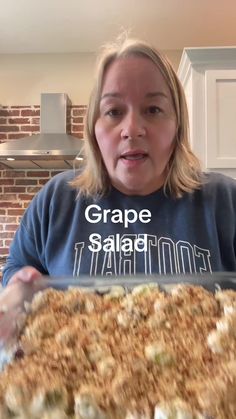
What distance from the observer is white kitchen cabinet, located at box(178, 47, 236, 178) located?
2.50m

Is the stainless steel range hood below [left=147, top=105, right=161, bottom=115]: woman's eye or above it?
above

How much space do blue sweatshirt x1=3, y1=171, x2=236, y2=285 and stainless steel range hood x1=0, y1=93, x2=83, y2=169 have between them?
197 centimetres

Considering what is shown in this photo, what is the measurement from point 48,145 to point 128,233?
7.65 ft

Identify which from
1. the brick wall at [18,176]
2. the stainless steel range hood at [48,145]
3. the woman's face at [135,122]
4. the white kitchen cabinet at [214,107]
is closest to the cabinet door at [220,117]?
the white kitchen cabinet at [214,107]

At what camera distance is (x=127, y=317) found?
1.74ft

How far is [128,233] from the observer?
1.03 m

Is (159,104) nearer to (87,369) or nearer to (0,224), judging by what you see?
(87,369)

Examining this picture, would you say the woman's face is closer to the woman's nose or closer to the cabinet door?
the woman's nose

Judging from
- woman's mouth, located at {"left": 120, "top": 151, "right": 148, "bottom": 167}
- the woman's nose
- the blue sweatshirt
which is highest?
the woman's nose

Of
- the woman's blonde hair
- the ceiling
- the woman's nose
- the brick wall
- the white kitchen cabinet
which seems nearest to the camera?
the woman's nose

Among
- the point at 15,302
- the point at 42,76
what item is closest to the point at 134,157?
the point at 15,302

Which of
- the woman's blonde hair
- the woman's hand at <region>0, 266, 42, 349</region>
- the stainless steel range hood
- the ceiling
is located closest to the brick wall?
the stainless steel range hood

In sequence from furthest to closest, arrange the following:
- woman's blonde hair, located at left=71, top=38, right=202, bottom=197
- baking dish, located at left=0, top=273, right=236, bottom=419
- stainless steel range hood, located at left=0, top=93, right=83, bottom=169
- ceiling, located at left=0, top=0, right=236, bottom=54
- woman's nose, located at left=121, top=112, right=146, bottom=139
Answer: stainless steel range hood, located at left=0, top=93, right=83, bottom=169
ceiling, located at left=0, top=0, right=236, bottom=54
woman's blonde hair, located at left=71, top=38, right=202, bottom=197
woman's nose, located at left=121, top=112, right=146, bottom=139
baking dish, located at left=0, top=273, right=236, bottom=419

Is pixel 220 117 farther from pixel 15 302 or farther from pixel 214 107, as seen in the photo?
pixel 15 302
